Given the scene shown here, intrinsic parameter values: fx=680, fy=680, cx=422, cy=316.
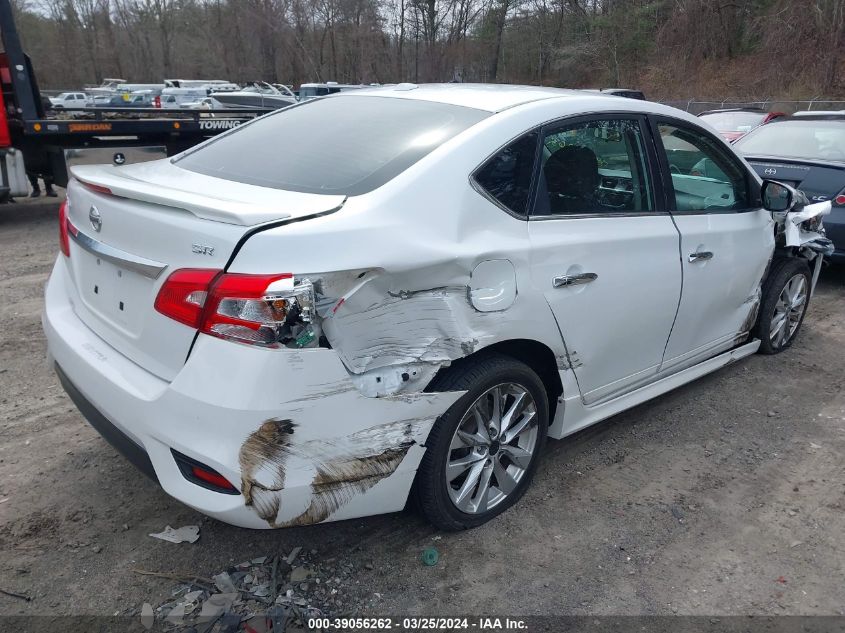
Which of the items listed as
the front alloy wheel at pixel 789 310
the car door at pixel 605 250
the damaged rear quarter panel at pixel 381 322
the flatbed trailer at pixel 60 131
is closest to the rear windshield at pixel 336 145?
the damaged rear quarter panel at pixel 381 322

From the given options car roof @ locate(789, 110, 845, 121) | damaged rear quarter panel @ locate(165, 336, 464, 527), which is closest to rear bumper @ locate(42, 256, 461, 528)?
damaged rear quarter panel @ locate(165, 336, 464, 527)

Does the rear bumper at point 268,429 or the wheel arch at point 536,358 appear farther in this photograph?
the wheel arch at point 536,358

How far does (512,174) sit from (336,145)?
2.47ft

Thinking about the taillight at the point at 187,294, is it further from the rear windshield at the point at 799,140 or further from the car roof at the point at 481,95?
the rear windshield at the point at 799,140

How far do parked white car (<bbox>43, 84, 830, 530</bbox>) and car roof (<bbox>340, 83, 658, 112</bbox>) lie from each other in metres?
0.02

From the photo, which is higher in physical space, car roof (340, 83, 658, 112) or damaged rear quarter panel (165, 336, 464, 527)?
car roof (340, 83, 658, 112)

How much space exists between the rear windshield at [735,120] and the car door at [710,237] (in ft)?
31.1

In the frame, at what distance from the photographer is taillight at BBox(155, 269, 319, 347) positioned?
2.06 m

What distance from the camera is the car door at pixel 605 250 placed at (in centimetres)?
284

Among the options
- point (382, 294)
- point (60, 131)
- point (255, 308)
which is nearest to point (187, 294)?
point (255, 308)

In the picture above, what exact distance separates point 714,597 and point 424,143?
2064 millimetres

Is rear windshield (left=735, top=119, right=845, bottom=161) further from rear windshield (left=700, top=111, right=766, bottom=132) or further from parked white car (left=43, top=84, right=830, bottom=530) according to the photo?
rear windshield (left=700, top=111, right=766, bottom=132)

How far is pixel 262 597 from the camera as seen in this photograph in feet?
8.02

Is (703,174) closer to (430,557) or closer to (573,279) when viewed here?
(573,279)
